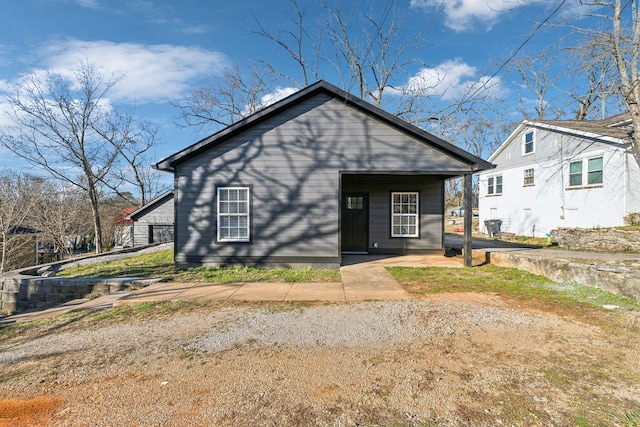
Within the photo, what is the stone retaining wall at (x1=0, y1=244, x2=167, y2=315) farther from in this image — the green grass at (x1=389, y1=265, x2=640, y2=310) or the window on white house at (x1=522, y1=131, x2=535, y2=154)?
the window on white house at (x1=522, y1=131, x2=535, y2=154)

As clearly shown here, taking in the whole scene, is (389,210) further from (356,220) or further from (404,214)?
(356,220)

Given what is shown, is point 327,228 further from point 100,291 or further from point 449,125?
point 449,125

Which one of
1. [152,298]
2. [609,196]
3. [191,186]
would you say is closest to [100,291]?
[152,298]

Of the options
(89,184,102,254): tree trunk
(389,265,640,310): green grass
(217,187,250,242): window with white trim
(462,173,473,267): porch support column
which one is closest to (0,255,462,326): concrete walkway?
(389,265,640,310): green grass

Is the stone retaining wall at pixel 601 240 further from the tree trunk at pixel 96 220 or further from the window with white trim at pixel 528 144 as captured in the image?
the tree trunk at pixel 96 220

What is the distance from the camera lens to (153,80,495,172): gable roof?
815 cm

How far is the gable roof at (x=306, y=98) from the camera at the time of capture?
26.7ft

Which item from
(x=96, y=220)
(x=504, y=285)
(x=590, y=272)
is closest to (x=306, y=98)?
(x=504, y=285)

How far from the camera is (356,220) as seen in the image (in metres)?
10.7

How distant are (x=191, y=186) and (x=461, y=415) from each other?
807 cm

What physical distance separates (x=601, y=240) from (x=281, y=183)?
12630 millimetres

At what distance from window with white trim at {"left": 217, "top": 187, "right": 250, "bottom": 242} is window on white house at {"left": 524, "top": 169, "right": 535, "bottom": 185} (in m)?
17.3

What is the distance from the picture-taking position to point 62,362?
3.43 m

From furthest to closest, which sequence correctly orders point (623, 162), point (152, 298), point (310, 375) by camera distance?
point (623, 162) → point (152, 298) → point (310, 375)
